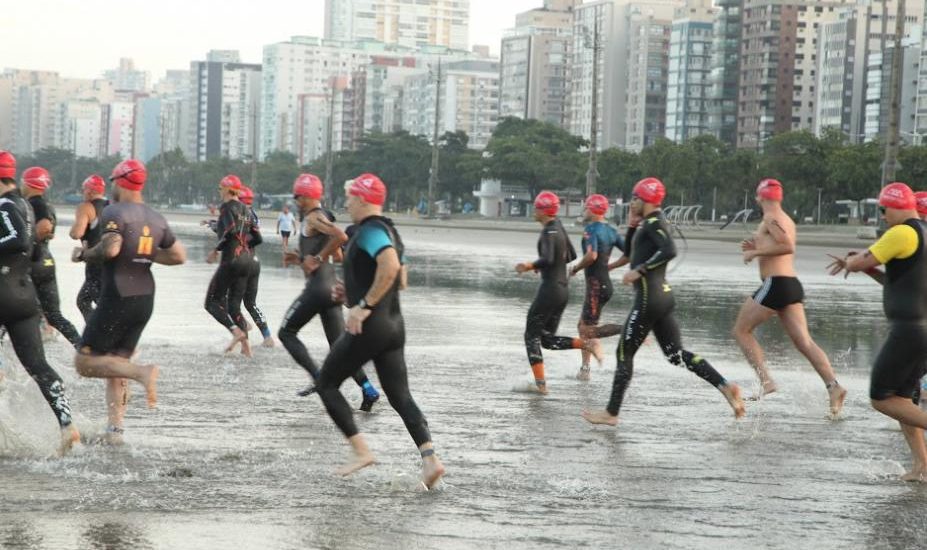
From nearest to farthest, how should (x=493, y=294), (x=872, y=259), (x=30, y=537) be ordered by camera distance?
(x=30, y=537) < (x=872, y=259) < (x=493, y=294)

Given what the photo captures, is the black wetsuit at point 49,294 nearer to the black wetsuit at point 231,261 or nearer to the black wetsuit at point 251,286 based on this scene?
the black wetsuit at point 231,261

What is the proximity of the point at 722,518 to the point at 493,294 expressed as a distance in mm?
17460

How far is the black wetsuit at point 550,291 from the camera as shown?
12414 mm

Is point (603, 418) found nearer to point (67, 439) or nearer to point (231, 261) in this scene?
point (67, 439)

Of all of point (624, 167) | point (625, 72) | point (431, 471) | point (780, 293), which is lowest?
point (431, 471)

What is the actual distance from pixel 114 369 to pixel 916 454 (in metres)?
4.65

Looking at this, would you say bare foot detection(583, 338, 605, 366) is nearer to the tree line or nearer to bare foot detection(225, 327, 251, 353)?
bare foot detection(225, 327, 251, 353)

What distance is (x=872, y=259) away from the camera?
27.5ft

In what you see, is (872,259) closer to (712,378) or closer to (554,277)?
(712,378)

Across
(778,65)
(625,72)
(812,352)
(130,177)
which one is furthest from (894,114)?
(625,72)

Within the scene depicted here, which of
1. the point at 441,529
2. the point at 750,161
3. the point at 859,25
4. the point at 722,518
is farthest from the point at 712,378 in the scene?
the point at 859,25

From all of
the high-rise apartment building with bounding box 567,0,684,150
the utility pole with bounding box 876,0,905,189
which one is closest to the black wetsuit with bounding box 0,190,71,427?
the utility pole with bounding box 876,0,905,189

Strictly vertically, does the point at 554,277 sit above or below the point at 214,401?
above

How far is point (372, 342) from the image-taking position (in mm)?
7898
